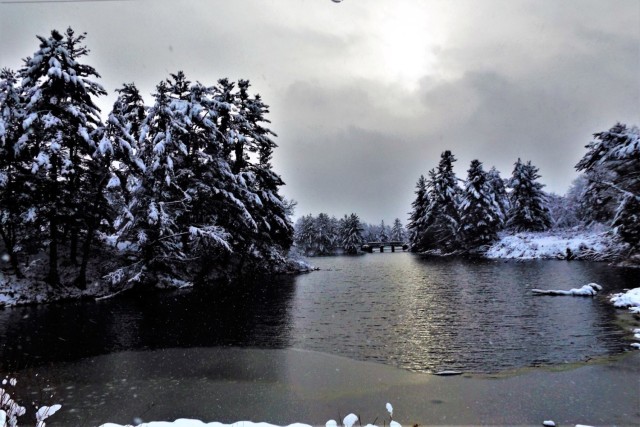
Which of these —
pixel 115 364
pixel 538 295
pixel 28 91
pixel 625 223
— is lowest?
pixel 115 364

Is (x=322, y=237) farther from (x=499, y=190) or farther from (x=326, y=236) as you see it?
(x=499, y=190)

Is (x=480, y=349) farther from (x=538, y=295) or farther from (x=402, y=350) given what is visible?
(x=538, y=295)

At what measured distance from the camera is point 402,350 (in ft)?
31.7

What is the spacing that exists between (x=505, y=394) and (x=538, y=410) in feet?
2.33

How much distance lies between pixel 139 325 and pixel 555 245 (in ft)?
130

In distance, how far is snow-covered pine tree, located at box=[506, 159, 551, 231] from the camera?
5272 cm

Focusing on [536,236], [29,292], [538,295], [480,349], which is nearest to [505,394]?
[480,349]

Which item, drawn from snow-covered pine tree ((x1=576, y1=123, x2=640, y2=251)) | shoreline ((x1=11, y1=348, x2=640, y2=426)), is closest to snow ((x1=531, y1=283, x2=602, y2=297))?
shoreline ((x1=11, y1=348, x2=640, y2=426))

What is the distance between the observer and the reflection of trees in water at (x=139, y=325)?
10656mm

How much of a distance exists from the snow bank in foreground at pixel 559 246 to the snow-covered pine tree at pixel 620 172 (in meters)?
4.31

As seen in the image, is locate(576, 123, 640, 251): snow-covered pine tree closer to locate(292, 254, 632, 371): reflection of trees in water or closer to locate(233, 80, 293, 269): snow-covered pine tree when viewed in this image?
locate(292, 254, 632, 371): reflection of trees in water

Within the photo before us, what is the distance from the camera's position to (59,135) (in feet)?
60.9

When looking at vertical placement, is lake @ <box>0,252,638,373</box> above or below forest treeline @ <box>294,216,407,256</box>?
below

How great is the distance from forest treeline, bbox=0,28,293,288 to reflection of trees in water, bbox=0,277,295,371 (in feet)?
13.6
